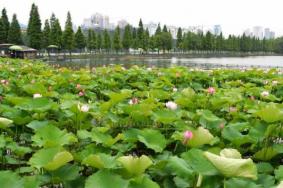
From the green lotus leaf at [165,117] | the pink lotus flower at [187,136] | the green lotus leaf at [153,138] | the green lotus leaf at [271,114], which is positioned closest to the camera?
the pink lotus flower at [187,136]

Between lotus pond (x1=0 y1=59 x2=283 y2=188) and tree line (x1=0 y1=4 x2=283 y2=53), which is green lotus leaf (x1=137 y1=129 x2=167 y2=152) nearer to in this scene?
lotus pond (x1=0 y1=59 x2=283 y2=188)

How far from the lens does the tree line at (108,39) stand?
1654 inches

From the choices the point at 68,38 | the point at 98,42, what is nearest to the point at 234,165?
the point at 68,38

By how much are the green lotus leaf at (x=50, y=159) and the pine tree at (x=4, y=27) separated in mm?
41500

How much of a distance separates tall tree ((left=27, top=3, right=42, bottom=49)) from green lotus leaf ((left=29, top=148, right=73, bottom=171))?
42.3 metres

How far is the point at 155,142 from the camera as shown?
6.77ft

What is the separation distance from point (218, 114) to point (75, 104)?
3.82ft

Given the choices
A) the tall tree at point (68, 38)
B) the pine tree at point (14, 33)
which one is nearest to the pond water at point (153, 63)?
the pine tree at point (14, 33)

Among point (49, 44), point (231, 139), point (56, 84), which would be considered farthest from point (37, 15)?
point (231, 139)

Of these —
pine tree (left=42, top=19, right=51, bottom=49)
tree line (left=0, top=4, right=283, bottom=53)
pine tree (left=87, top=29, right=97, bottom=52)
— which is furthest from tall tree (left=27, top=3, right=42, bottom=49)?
pine tree (left=87, top=29, right=97, bottom=52)

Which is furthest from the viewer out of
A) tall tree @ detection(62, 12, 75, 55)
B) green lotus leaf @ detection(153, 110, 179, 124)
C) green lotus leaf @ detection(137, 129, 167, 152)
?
tall tree @ detection(62, 12, 75, 55)

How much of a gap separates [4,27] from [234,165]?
42.5 m

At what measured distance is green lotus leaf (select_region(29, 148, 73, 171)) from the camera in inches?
60.6

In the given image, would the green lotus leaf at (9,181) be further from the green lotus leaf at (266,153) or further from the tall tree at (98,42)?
the tall tree at (98,42)
